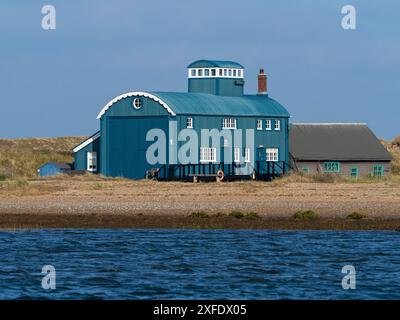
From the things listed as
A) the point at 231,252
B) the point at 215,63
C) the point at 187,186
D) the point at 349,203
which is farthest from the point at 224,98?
the point at 231,252

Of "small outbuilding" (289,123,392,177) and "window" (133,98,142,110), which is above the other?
"window" (133,98,142,110)

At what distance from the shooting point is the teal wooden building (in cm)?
7181

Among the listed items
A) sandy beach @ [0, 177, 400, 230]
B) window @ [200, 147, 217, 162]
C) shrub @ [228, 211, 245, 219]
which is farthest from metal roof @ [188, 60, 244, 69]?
shrub @ [228, 211, 245, 219]

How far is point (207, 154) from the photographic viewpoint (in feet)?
241

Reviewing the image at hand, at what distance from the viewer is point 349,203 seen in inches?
2021

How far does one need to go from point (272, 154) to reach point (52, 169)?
42.4 feet

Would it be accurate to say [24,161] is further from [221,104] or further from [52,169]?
[221,104]

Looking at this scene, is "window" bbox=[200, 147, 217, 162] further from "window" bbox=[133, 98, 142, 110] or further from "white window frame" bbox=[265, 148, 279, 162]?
"white window frame" bbox=[265, 148, 279, 162]

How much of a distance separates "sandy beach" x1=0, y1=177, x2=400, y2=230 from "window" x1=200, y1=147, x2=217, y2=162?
10302mm

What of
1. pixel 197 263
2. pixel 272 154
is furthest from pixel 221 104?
pixel 197 263

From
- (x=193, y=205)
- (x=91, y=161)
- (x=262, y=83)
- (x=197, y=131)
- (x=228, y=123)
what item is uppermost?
(x=262, y=83)
